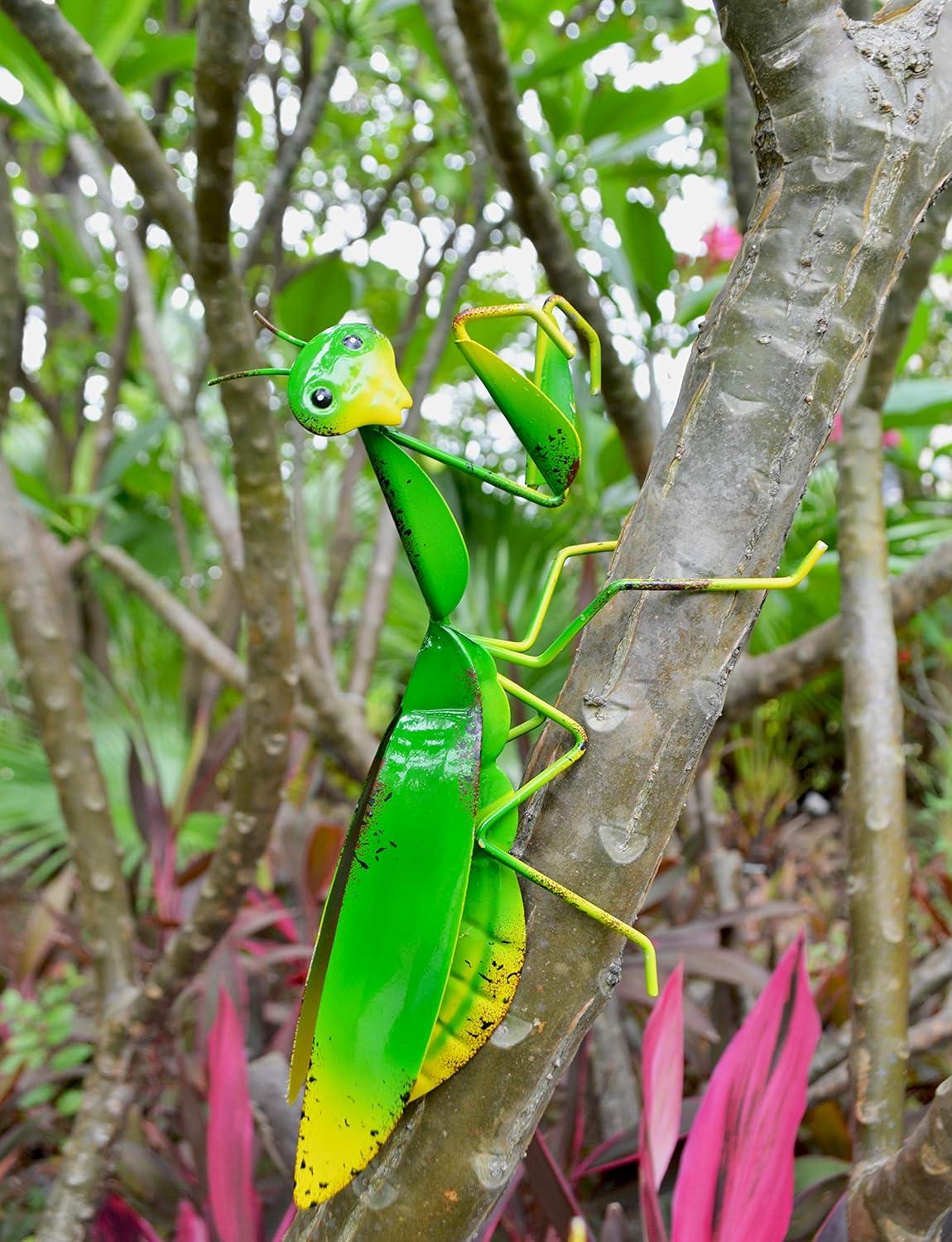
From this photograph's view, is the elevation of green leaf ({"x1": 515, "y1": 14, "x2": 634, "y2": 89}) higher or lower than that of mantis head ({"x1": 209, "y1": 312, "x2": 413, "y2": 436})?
higher

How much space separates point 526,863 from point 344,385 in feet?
0.86

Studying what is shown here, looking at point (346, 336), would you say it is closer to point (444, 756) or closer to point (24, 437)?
point (444, 756)

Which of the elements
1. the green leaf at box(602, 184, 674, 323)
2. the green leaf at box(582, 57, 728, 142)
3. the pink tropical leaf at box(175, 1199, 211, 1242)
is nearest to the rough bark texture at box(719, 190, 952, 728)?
the green leaf at box(602, 184, 674, 323)

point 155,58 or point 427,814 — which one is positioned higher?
point 155,58

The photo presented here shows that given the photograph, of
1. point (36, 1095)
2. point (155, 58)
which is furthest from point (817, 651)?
point (36, 1095)

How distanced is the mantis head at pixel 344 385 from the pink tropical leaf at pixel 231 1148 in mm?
649

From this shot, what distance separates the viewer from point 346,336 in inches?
18.9

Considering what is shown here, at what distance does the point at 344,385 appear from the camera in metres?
0.47

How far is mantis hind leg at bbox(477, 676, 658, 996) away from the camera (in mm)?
439

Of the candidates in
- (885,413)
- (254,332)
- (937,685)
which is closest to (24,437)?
(254,332)

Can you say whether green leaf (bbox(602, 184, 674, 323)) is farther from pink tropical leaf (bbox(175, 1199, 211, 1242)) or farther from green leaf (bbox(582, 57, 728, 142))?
pink tropical leaf (bbox(175, 1199, 211, 1242))

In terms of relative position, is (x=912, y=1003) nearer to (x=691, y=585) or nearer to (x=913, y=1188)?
(x=913, y=1188)

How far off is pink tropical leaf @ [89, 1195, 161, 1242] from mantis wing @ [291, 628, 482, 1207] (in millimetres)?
657

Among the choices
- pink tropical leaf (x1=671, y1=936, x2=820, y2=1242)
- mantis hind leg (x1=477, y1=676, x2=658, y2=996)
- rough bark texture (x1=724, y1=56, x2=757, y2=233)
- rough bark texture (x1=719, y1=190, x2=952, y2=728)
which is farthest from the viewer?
rough bark texture (x1=724, y1=56, x2=757, y2=233)
